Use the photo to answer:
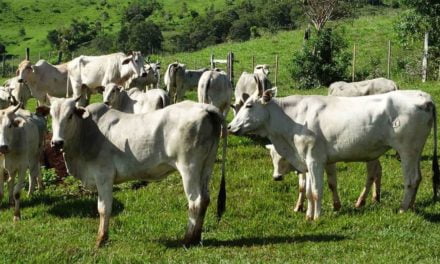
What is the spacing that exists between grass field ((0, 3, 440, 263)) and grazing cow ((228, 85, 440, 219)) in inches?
26.7

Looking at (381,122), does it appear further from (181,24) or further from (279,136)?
(181,24)

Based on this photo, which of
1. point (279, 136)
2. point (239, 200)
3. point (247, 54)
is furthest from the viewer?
point (247, 54)

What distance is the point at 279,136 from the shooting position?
1073 cm

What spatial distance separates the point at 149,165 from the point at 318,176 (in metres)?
2.83

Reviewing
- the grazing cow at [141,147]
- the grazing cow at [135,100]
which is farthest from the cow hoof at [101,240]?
the grazing cow at [135,100]

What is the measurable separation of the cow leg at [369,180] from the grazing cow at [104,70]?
8146 millimetres

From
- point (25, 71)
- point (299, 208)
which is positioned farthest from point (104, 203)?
point (25, 71)

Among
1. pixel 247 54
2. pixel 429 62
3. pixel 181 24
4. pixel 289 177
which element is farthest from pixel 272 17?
pixel 289 177

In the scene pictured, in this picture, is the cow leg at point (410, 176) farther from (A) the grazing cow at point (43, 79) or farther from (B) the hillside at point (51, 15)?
(B) the hillside at point (51, 15)

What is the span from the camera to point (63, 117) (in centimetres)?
902

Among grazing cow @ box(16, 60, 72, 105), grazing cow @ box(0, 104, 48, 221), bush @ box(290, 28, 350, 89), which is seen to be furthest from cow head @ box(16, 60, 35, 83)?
bush @ box(290, 28, 350, 89)

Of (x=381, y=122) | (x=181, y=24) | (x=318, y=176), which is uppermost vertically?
(x=381, y=122)

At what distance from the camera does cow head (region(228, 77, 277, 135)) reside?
10703mm

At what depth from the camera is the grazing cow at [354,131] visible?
33.3ft
